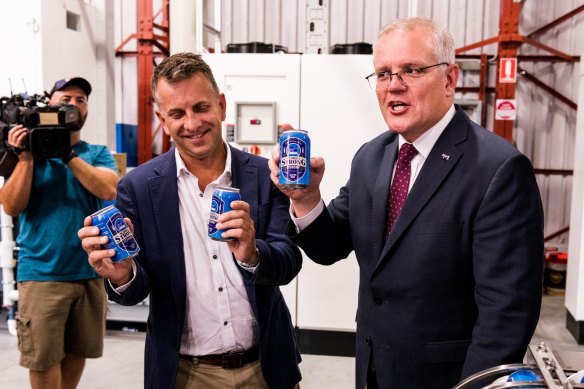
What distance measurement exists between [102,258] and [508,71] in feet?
16.3

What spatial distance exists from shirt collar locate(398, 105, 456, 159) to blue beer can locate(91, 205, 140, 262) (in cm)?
77

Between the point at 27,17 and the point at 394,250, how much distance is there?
12.5ft

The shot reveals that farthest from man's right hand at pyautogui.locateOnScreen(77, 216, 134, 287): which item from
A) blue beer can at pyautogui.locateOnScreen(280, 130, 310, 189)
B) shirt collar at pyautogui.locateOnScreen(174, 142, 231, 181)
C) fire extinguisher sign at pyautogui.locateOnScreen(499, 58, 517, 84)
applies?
fire extinguisher sign at pyautogui.locateOnScreen(499, 58, 517, 84)

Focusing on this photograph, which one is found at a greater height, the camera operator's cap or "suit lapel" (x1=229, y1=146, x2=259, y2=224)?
the camera operator's cap

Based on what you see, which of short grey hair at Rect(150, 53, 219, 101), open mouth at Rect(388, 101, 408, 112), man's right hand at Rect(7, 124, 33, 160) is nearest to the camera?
open mouth at Rect(388, 101, 408, 112)

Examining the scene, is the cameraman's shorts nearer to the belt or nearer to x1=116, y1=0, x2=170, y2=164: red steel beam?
the belt

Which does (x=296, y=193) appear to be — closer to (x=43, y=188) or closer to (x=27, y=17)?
(x=43, y=188)

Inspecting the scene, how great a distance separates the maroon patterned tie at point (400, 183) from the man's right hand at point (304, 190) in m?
0.20

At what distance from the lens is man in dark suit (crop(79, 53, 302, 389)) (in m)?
1.42

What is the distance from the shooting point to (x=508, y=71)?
17.2ft

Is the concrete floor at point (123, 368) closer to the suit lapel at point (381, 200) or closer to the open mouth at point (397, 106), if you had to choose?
the suit lapel at point (381, 200)

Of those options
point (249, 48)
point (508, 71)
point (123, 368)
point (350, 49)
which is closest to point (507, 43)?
point (508, 71)

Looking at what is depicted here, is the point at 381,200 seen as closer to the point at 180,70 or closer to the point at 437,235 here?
the point at 437,235

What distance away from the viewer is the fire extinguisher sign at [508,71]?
5246mm
